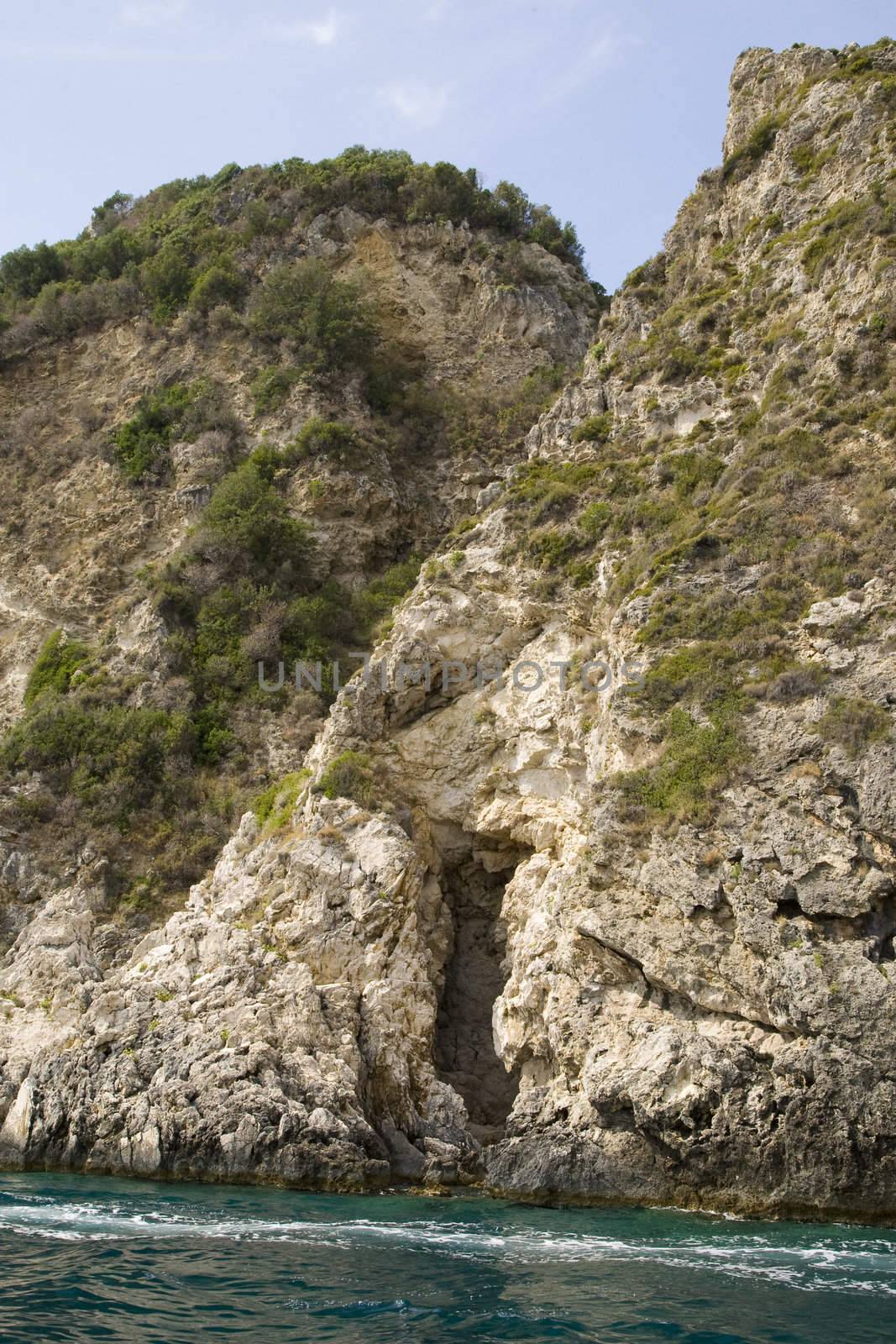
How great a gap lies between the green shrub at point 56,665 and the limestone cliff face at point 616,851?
7365 millimetres

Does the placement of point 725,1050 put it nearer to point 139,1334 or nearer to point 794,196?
point 139,1334

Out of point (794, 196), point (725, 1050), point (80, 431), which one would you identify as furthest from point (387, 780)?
point (80, 431)

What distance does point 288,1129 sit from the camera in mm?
19031

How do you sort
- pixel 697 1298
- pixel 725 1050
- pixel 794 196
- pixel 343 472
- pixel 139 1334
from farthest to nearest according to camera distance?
pixel 343 472 → pixel 794 196 → pixel 725 1050 → pixel 697 1298 → pixel 139 1334

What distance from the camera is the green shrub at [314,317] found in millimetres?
40031

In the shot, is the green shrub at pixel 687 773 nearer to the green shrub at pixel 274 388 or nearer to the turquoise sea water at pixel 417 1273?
the turquoise sea water at pixel 417 1273

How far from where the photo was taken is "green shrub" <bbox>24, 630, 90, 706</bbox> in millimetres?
33062

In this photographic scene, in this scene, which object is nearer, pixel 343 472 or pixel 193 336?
pixel 343 472

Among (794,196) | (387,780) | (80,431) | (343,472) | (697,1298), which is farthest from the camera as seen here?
(80,431)

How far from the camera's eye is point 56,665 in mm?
33719

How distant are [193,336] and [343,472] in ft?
36.7

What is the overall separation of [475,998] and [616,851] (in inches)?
274

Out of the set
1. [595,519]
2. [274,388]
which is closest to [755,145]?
[595,519]

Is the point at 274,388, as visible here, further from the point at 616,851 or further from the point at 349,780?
the point at 616,851
